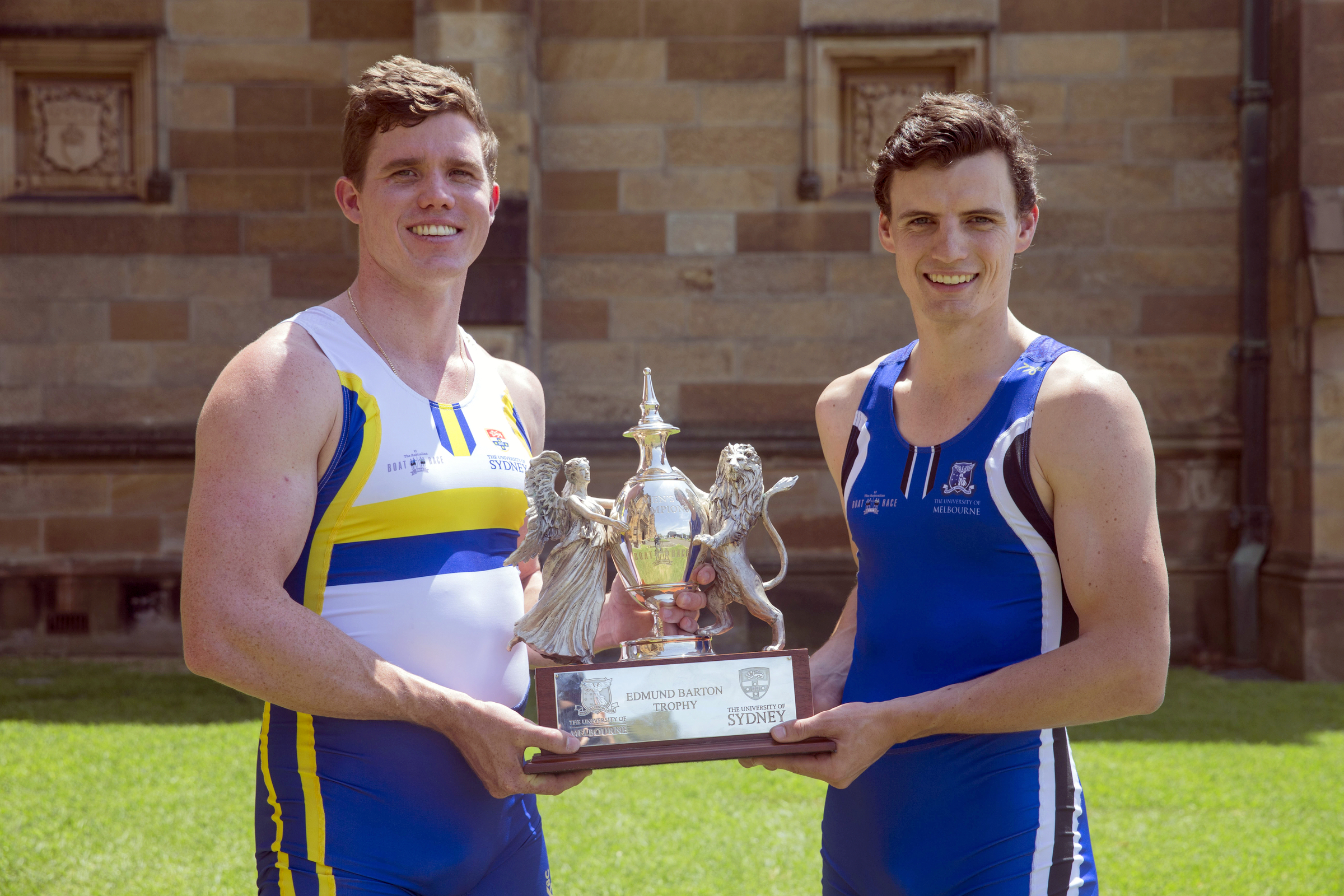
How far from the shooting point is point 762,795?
455cm

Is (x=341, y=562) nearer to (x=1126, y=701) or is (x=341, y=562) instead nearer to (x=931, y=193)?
(x=931, y=193)

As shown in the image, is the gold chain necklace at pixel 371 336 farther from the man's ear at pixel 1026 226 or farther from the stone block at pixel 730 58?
the stone block at pixel 730 58

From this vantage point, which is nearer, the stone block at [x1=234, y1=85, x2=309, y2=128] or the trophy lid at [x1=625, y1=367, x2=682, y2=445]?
the trophy lid at [x1=625, y1=367, x2=682, y2=445]

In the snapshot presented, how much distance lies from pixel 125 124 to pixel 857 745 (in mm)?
7552

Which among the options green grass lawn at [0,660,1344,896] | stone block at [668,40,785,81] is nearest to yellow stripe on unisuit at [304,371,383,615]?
green grass lawn at [0,660,1344,896]

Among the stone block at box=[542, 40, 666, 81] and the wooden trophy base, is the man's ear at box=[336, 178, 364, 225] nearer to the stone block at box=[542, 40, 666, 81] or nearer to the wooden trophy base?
the wooden trophy base

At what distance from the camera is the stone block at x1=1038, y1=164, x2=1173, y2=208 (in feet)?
24.0

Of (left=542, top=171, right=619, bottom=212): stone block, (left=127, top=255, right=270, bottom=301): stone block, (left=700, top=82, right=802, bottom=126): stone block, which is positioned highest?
(left=700, top=82, right=802, bottom=126): stone block

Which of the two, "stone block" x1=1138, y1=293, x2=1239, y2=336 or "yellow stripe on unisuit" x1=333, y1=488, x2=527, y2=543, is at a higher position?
"stone block" x1=1138, y1=293, x2=1239, y2=336

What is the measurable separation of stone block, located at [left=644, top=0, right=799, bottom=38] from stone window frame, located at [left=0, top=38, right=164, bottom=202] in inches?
136

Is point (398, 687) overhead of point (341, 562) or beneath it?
beneath

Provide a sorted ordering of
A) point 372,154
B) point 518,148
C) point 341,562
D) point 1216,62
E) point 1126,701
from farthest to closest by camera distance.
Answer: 1. point 1216,62
2. point 518,148
3. point 372,154
4. point 341,562
5. point 1126,701

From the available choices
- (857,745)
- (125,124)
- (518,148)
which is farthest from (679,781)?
(125,124)

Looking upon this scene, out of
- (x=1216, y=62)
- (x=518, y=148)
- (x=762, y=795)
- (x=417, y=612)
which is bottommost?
(x=762, y=795)
